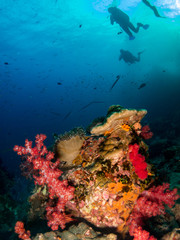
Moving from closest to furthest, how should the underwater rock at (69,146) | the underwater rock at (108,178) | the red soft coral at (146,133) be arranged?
1. the underwater rock at (108,178)
2. the underwater rock at (69,146)
3. the red soft coral at (146,133)

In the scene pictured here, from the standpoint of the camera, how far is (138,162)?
12.8ft

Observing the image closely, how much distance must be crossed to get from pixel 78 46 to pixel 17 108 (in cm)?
10312

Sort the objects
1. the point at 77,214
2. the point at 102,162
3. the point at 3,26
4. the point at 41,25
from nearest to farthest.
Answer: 1. the point at 102,162
2. the point at 77,214
3. the point at 3,26
4. the point at 41,25

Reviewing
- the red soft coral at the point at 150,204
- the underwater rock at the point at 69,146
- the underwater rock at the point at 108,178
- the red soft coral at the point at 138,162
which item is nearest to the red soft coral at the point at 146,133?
the underwater rock at the point at 108,178

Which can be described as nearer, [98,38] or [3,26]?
[3,26]

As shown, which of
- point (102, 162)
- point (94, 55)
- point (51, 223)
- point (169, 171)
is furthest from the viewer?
point (94, 55)

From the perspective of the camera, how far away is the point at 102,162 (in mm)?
3869

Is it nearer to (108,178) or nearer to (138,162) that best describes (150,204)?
(138,162)

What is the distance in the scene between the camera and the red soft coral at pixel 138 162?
3.88 m

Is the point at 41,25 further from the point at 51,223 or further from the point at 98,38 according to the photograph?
the point at 51,223

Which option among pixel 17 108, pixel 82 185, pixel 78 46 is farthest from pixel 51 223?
pixel 17 108

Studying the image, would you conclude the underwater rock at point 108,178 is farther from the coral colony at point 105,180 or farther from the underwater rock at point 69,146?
the underwater rock at point 69,146

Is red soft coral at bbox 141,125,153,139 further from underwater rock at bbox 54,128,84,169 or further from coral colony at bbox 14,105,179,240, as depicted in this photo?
underwater rock at bbox 54,128,84,169

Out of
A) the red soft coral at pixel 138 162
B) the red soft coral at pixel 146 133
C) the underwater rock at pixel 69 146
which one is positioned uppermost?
the underwater rock at pixel 69 146
